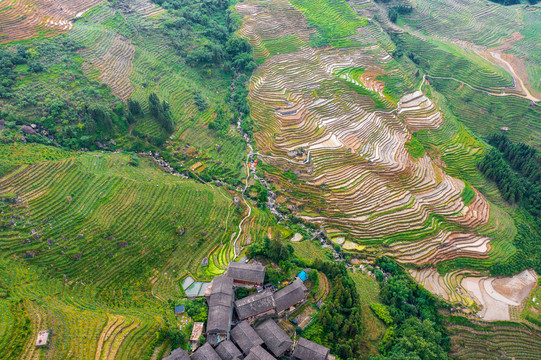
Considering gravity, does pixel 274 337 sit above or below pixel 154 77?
below

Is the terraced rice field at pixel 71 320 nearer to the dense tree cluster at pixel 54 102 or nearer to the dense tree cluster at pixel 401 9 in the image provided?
the dense tree cluster at pixel 54 102

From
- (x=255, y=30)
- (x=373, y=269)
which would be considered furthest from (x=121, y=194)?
(x=255, y=30)

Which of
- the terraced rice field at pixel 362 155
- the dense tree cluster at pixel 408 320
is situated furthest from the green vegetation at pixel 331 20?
the dense tree cluster at pixel 408 320

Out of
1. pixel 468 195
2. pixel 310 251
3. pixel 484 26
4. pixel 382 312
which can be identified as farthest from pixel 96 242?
pixel 484 26

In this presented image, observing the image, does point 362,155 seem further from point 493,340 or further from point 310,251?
point 493,340

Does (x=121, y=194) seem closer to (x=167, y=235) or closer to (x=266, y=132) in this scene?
(x=167, y=235)

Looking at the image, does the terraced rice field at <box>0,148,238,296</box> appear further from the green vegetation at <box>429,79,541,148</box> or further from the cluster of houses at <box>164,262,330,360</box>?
the green vegetation at <box>429,79,541,148</box>
